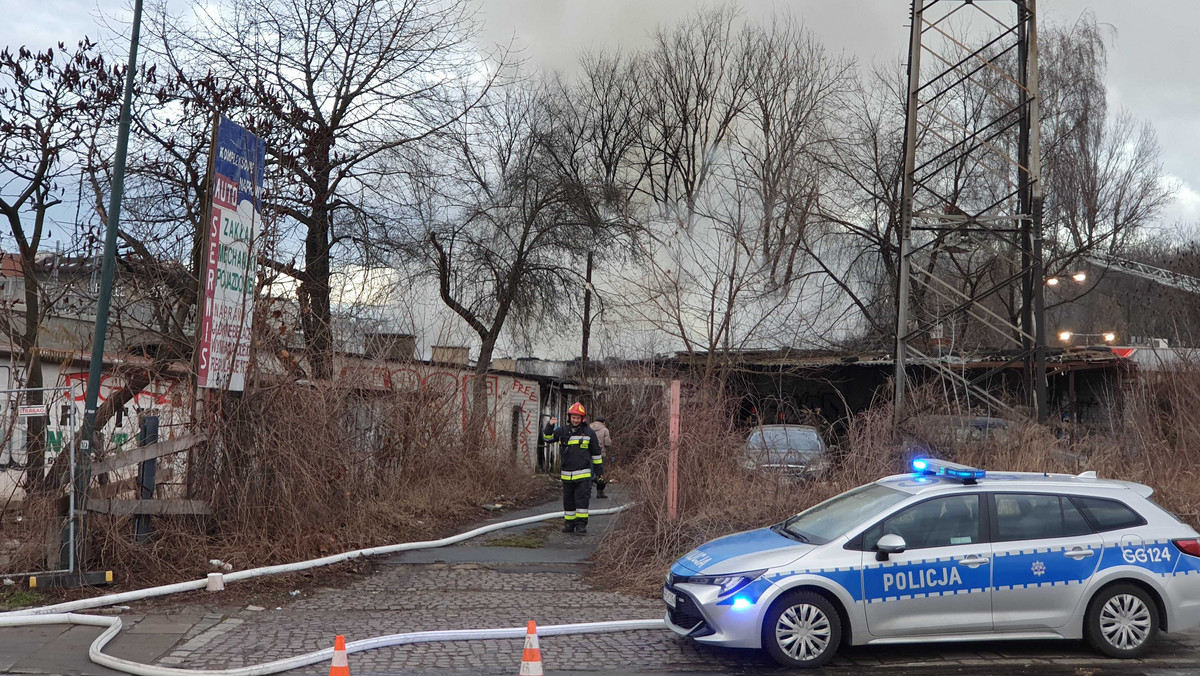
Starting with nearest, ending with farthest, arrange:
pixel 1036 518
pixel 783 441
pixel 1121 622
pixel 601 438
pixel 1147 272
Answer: pixel 1121 622
pixel 1036 518
pixel 783 441
pixel 601 438
pixel 1147 272

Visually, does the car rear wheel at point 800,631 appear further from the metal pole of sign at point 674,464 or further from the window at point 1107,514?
the metal pole of sign at point 674,464

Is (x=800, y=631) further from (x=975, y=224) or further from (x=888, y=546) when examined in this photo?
(x=975, y=224)

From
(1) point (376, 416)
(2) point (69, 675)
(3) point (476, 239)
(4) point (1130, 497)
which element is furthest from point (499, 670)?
(3) point (476, 239)

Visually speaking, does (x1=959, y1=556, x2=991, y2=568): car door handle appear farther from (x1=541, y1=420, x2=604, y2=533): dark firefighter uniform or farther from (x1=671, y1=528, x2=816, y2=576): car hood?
(x1=541, y1=420, x2=604, y2=533): dark firefighter uniform

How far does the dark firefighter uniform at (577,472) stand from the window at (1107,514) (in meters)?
6.96

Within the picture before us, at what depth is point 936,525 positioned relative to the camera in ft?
23.3

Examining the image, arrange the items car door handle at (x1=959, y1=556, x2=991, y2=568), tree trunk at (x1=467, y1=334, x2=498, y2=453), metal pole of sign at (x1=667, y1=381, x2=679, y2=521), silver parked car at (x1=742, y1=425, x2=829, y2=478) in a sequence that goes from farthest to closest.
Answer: tree trunk at (x1=467, y1=334, x2=498, y2=453) → silver parked car at (x1=742, y1=425, x2=829, y2=478) → metal pole of sign at (x1=667, y1=381, x2=679, y2=521) → car door handle at (x1=959, y1=556, x2=991, y2=568)

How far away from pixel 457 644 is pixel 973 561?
162 inches

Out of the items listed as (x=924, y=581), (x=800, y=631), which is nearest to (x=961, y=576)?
(x=924, y=581)

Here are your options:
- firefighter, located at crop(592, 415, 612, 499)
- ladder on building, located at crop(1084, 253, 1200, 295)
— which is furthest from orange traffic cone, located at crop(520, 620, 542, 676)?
ladder on building, located at crop(1084, 253, 1200, 295)

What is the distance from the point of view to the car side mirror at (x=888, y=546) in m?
6.77

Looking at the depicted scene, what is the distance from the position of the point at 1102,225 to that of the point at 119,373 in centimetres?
2944

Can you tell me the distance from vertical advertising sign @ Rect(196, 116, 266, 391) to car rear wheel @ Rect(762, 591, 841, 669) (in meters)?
6.40

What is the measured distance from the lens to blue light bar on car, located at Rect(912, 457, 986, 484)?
24.0 feet
